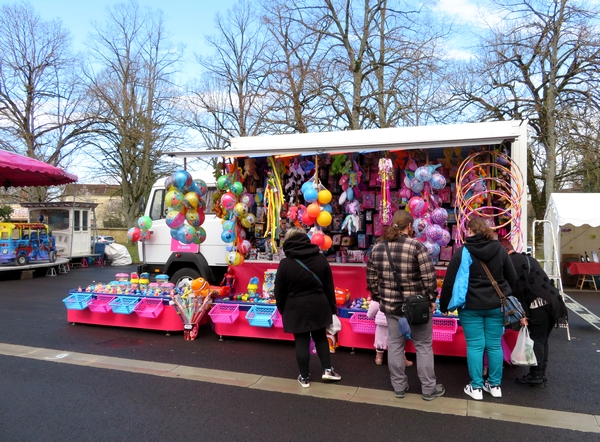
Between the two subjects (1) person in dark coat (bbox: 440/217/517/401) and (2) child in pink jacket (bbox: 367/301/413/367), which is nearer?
(1) person in dark coat (bbox: 440/217/517/401)

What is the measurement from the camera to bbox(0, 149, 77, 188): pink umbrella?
12265 mm

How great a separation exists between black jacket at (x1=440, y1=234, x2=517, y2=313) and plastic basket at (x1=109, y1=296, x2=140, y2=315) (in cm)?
471

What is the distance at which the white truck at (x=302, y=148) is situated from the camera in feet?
18.7

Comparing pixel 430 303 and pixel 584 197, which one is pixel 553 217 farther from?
pixel 430 303

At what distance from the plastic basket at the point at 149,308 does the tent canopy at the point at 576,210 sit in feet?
31.7

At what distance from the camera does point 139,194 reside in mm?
26266

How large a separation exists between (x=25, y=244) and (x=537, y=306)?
14.8 m

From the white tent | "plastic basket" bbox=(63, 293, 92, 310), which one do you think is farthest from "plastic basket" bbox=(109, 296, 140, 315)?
the white tent

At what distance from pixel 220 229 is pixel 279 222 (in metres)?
2.05

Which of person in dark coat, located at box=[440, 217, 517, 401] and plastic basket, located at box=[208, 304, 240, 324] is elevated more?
person in dark coat, located at box=[440, 217, 517, 401]

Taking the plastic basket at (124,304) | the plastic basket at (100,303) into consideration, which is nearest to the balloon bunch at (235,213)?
the plastic basket at (124,304)

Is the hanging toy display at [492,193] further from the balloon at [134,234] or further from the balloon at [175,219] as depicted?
the balloon at [134,234]

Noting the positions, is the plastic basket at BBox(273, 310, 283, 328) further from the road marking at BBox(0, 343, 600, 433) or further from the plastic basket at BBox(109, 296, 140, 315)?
the plastic basket at BBox(109, 296, 140, 315)

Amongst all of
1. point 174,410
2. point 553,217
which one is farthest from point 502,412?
point 553,217
